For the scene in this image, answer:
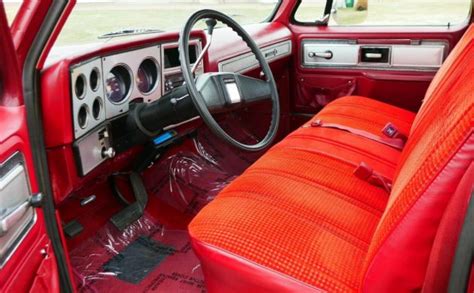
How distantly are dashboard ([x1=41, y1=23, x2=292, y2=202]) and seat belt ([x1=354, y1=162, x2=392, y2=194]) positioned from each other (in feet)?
2.15

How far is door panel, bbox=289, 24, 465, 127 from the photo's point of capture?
8.55 feet

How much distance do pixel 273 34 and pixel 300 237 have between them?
181 centimetres

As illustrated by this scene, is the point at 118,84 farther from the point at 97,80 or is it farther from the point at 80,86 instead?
the point at 80,86

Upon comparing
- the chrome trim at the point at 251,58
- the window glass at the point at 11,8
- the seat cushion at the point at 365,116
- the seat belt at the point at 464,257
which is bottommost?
the seat cushion at the point at 365,116

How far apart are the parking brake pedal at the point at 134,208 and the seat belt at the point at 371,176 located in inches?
39.4

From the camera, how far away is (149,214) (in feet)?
7.02

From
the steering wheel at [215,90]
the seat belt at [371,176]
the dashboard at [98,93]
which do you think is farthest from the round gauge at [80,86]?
the seat belt at [371,176]

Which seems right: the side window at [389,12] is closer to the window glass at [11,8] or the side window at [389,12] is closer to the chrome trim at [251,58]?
the chrome trim at [251,58]

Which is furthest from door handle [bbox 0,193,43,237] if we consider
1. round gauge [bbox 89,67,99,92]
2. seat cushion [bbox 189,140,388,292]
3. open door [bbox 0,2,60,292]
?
round gauge [bbox 89,67,99,92]

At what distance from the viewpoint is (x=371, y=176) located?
59.4 inches

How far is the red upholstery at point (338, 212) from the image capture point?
847 mm

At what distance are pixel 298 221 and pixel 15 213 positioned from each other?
65 centimetres

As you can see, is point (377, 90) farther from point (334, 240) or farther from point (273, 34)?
point (334, 240)

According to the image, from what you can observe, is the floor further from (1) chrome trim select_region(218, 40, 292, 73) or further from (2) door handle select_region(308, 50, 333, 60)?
(2) door handle select_region(308, 50, 333, 60)
